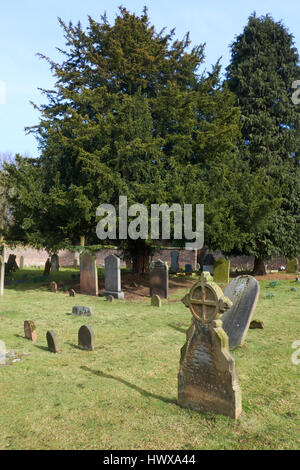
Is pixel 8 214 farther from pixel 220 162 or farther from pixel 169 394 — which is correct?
pixel 169 394

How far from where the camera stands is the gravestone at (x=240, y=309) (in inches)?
300

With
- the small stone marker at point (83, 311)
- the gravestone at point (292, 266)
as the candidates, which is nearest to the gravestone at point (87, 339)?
the small stone marker at point (83, 311)

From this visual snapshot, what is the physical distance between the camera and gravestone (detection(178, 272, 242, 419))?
448 cm

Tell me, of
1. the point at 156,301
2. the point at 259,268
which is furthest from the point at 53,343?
the point at 259,268

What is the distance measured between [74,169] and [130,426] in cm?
1509

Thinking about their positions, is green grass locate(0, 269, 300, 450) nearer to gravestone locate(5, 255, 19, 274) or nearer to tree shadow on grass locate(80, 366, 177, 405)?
tree shadow on grass locate(80, 366, 177, 405)

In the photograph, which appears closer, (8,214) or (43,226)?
(43,226)

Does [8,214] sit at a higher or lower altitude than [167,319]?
higher

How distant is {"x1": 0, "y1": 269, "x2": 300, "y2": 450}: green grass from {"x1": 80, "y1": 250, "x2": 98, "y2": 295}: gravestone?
5.33 meters

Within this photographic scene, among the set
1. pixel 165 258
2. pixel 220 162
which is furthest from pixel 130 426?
pixel 165 258

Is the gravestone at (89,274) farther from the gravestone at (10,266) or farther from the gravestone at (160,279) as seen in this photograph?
the gravestone at (10,266)

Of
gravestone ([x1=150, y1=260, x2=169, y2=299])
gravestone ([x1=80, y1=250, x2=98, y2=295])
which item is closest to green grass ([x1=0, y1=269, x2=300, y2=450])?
gravestone ([x1=150, y1=260, x2=169, y2=299])
